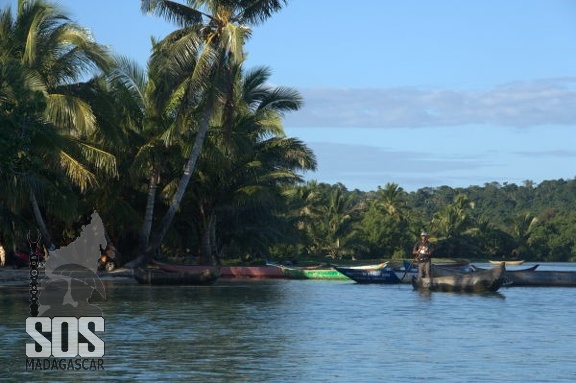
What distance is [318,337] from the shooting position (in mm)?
→ 22812

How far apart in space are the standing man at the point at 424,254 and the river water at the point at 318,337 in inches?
45.3

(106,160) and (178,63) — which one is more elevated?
(178,63)

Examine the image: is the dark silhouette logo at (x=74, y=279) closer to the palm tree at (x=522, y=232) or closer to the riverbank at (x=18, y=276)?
the riverbank at (x=18, y=276)

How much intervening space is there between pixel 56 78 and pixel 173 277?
905 cm

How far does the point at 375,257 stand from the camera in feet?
308

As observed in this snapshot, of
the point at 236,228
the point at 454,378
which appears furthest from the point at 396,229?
the point at 454,378

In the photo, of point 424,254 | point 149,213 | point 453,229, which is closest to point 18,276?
point 149,213

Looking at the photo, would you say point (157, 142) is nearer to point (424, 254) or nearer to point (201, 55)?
point (201, 55)

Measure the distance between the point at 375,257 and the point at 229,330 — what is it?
70.9 meters

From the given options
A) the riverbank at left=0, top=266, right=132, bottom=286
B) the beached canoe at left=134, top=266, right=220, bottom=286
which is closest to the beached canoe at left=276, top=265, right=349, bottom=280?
the beached canoe at left=134, top=266, right=220, bottom=286

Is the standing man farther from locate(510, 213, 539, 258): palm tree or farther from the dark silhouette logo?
locate(510, 213, 539, 258): palm tree

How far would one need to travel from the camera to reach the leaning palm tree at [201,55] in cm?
4234

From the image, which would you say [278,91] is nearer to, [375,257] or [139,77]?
[139,77]

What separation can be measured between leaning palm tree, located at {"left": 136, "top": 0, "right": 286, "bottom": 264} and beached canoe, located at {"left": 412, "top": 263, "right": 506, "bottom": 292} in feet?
38.5
